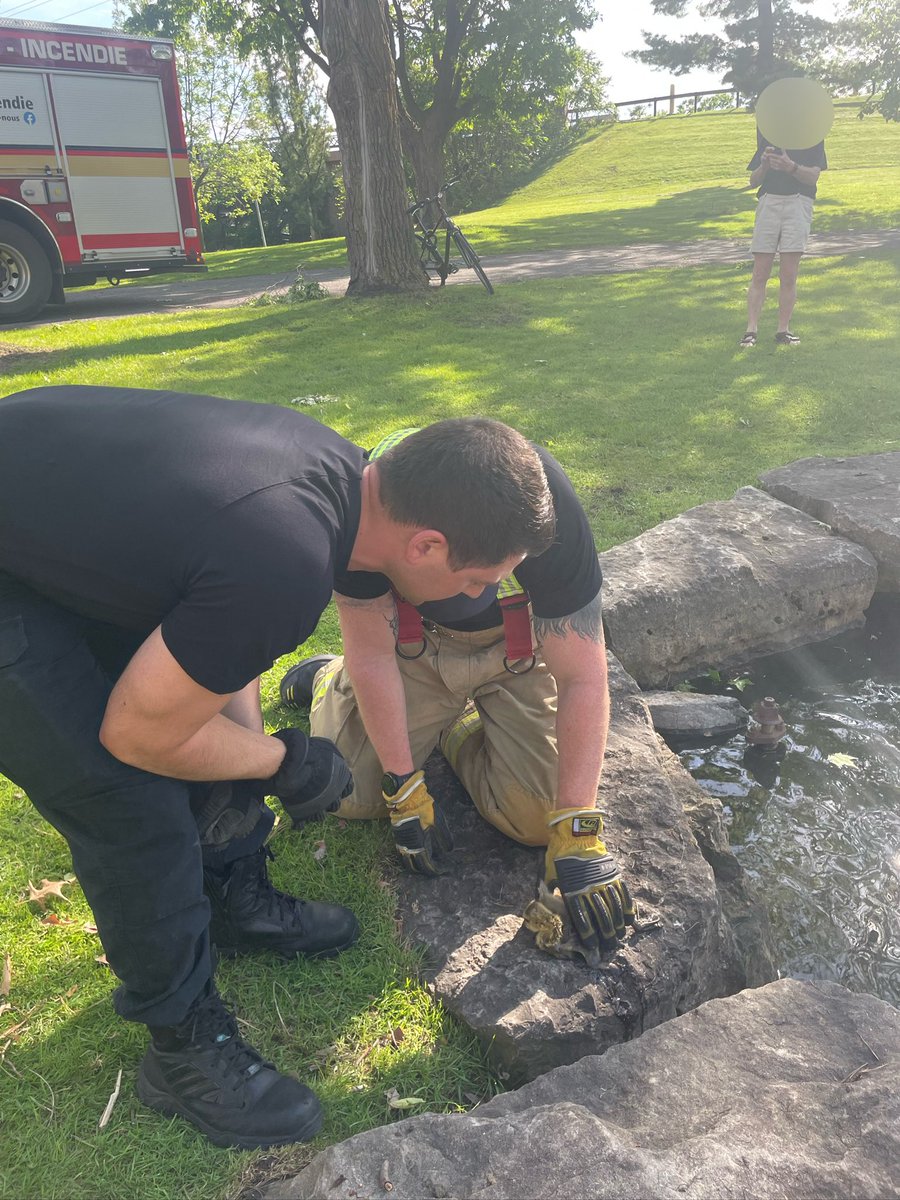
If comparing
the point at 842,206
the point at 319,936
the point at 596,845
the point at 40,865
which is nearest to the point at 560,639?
the point at 596,845

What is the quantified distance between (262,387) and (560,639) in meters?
5.37

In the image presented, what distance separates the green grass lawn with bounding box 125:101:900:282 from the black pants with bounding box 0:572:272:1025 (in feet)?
50.5

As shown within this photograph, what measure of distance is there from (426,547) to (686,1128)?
1.14 meters

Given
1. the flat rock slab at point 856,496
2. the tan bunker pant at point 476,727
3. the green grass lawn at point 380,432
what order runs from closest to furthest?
the green grass lawn at point 380,432
the tan bunker pant at point 476,727
the flat rock slab at point 856,496

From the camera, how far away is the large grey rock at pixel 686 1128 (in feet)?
4.35

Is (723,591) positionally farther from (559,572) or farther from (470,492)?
(470,492)

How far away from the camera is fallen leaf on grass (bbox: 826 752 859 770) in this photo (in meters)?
3.29

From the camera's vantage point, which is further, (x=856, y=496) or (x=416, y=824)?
(x=856, y=496)

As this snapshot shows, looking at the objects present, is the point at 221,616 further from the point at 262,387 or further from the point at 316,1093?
the point at 262,387

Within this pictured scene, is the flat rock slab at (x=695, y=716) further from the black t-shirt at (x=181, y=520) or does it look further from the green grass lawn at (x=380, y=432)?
the black t-shirt at (x=181, y=520)

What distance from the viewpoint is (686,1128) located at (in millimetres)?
1489

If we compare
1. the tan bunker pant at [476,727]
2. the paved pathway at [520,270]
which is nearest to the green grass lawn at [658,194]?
the paved pathway at [520,270]

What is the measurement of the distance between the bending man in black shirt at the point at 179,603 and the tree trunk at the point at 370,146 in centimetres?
886

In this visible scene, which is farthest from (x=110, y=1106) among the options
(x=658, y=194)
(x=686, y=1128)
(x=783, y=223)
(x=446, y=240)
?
(x=658, y=194)
